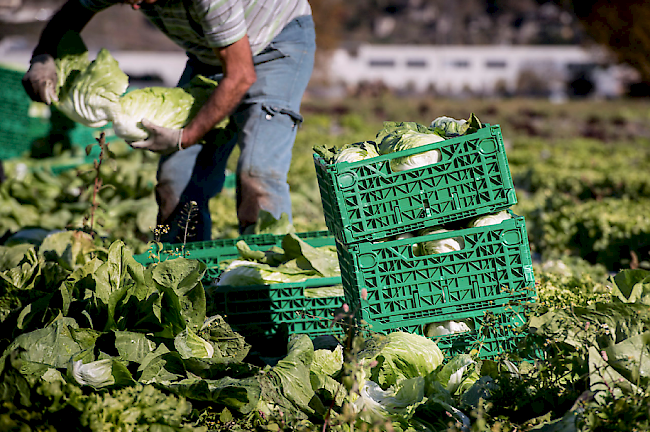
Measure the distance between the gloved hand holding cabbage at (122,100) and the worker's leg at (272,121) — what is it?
312 millimetres

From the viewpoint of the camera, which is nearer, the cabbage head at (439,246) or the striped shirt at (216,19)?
the cabbage head at (439,246)

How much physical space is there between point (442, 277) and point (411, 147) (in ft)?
1.83

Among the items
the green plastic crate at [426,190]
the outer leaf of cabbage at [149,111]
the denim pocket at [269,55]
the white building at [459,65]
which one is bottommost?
the green plastic crate at [426,190]

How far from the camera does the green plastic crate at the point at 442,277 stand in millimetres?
2379

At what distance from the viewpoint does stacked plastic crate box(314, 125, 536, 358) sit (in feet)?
7.61

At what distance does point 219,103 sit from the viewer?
3346mm

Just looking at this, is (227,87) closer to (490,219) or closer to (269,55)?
(269,55)

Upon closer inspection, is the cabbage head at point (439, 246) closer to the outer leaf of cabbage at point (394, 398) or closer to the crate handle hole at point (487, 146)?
Answer: the crate handle hole at point (487, 146)

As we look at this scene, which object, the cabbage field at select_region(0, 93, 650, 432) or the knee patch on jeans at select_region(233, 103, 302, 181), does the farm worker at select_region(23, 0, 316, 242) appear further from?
the cabbage field at select_region(0, 93, 650, 432)

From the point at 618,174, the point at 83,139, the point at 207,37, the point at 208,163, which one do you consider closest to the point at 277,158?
the point at 208,163

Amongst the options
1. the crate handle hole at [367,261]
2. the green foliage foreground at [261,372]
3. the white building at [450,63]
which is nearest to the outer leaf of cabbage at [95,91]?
the green foliage foreground at [261,372]

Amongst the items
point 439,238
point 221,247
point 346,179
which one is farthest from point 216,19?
point 439,238

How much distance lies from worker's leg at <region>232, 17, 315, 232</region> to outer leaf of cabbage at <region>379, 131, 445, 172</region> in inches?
51.6

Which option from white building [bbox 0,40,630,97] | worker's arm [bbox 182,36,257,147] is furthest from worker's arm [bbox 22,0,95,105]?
white building [bbox 0,40,630,97]
